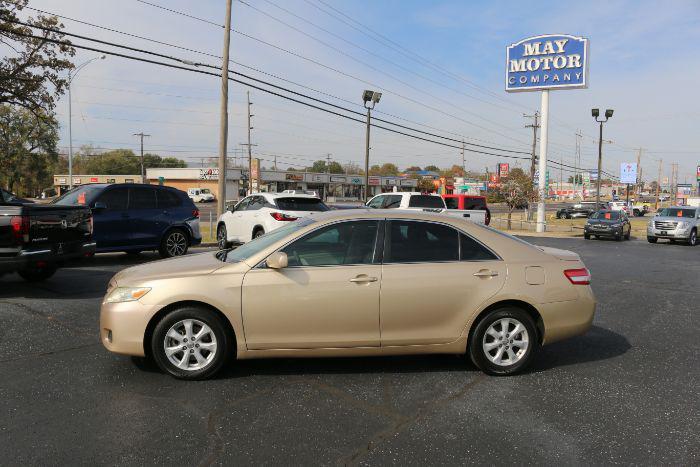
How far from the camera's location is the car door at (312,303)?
4473mm

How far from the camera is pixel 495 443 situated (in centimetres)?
353

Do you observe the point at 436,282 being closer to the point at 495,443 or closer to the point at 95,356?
the point at 495,443

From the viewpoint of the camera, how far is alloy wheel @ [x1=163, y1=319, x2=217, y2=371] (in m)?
4.47

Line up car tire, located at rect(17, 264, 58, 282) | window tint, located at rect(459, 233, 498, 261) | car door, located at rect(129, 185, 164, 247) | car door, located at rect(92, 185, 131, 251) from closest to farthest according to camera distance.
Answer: window tint, located at rect(459, 233, 498, 261) → car tire, located at rect(17, 264, 58, 282) → car door, located at rect(92, 185, 131, 251) → car door, located at rect(129, 185, 164, 247)

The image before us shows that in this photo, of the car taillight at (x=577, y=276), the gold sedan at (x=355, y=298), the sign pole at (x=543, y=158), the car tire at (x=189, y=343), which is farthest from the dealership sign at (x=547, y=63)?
the car tire at (x=189, y=343)

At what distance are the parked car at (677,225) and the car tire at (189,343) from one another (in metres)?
24.1

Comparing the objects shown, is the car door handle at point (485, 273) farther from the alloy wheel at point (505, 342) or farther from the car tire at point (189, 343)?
the car tire at point (189, 343)

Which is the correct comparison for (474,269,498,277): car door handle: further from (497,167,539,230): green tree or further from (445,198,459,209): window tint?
(497,167,539,230): green tree

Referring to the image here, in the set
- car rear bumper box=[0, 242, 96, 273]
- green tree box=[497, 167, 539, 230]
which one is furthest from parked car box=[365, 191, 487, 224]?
green tree box=[497, 167, 539, 230]

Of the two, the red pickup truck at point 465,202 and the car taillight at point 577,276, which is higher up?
the red pickup truck at point 465,202

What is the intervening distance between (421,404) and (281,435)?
3.87 feet

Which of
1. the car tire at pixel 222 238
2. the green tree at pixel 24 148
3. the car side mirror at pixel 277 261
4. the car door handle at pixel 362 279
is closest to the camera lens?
the car side mirror at pixel 277 261

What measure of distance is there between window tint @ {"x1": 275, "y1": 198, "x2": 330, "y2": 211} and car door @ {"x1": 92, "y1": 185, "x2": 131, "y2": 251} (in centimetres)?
354

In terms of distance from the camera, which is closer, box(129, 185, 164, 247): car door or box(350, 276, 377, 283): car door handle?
box(350, 276, 377, 283): car door handle
